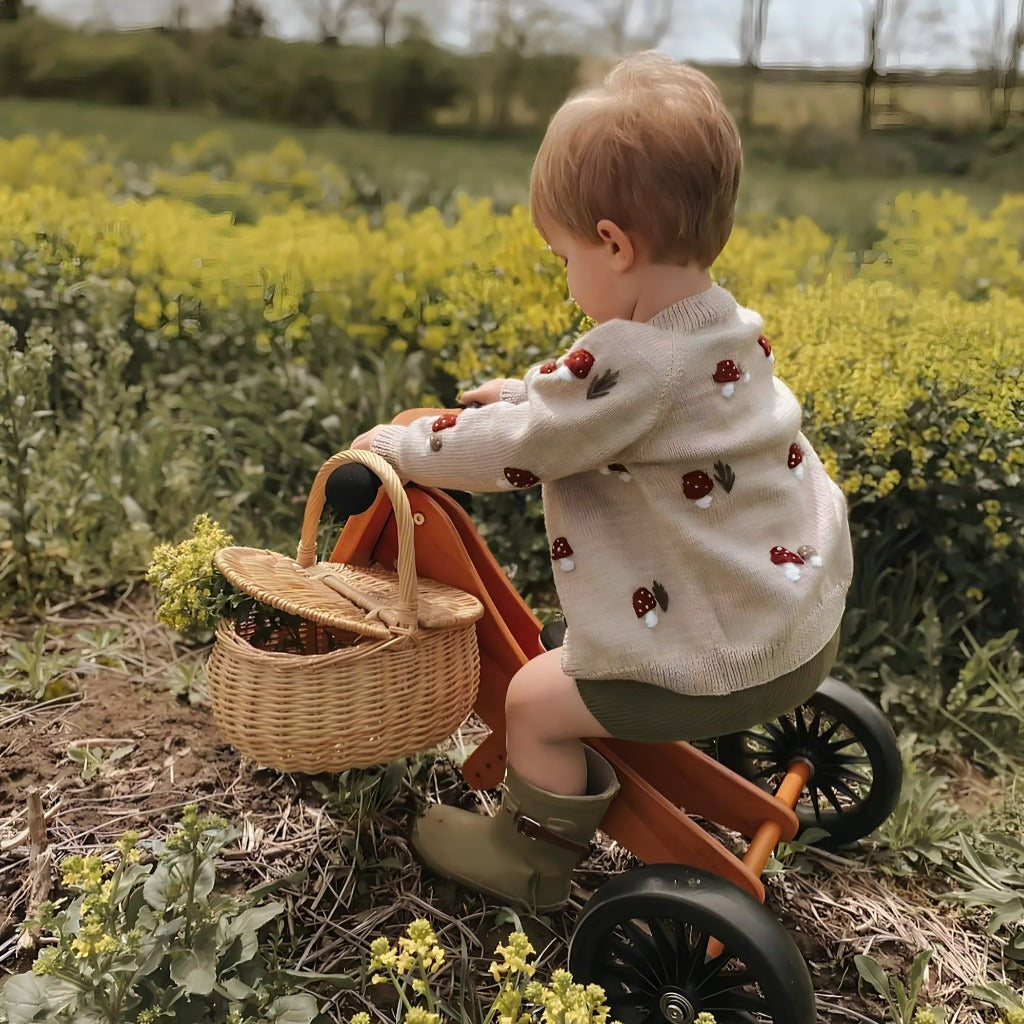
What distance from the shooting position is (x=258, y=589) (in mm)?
1489

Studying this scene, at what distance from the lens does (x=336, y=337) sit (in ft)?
10.00

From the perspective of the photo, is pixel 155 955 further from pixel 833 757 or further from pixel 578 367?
pixel 833 757

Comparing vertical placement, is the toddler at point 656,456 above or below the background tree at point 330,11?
below

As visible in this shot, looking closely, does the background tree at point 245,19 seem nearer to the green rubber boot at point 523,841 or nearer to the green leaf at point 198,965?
the green rubber boot at point 523,841

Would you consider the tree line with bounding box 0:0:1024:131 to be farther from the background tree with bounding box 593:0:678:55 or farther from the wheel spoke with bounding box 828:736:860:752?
the wheel spoke with bounding box 828:736:860:752

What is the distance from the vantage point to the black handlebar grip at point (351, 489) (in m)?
1.46

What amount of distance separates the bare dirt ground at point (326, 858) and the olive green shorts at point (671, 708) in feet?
1.52

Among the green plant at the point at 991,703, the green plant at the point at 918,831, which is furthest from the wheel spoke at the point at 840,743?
the green plant at the point at 991,703

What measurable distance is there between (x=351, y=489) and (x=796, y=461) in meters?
0.67

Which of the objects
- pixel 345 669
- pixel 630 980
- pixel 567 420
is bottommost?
pixel 630 980

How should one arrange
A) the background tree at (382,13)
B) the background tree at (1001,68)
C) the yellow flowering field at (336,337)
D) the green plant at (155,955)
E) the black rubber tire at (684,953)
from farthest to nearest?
the background tree at (382,13), the background tree at (1001,68), the yellow flowering field at (336,337), the black rubber tire at (684,953), the green plant at (155,955)

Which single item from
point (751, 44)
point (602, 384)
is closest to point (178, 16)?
point (751, 44)

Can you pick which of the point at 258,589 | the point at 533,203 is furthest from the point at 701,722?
the point at 533,203

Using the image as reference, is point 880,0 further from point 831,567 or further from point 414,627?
point 414,627
